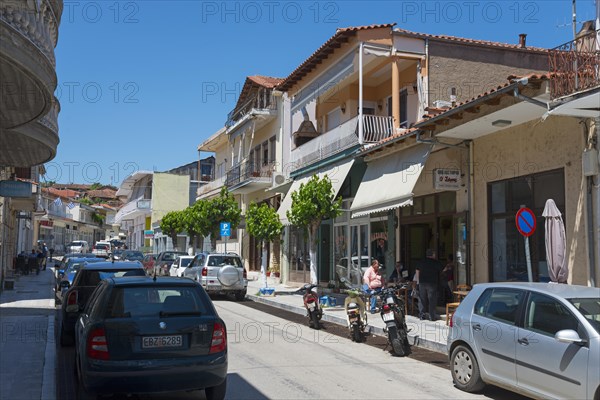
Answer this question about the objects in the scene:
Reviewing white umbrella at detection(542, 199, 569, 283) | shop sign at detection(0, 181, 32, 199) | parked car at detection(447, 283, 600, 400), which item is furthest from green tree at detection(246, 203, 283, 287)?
parked car at detection(447, 283, 600, 400)

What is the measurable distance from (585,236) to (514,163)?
265 cm

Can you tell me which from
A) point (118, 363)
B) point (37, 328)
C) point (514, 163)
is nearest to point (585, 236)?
point (514, 163)

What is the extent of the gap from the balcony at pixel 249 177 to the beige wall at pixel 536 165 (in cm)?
1759

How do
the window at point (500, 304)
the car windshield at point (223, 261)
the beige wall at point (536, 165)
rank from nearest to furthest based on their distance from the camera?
the window at point (500, 304) < the beige wall at point (536, 165) < the car windshield at point (223, 261)

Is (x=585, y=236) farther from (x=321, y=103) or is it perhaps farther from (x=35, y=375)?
(x=321, y=103)

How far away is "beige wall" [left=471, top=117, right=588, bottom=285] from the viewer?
1170 cm

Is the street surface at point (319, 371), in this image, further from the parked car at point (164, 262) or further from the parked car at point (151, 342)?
the parked car at point (164, 262)

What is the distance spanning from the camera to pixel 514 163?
44.4 ft

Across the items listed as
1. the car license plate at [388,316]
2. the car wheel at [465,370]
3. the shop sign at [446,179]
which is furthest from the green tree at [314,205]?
the car wheel at [465,370]

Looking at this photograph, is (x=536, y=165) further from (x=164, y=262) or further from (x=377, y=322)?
(x=164, y=262)

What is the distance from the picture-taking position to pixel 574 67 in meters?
10.4

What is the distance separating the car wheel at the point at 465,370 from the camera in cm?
781

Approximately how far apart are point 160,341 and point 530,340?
4.33m

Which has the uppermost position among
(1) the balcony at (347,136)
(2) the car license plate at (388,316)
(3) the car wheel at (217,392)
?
(1) the balcony at (347,136)
